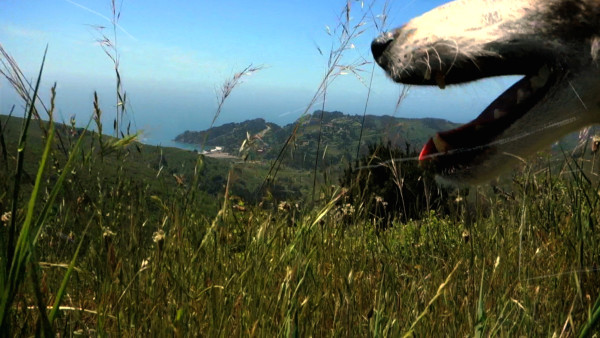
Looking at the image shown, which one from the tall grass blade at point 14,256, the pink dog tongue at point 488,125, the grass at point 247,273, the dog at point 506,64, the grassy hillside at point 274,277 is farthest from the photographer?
the pink dog tongue at point 488,125

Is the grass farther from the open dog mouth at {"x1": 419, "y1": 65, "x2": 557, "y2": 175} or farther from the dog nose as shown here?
the dog nose

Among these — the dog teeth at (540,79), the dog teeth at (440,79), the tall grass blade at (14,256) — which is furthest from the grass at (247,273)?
the dog teeth at (440,79)

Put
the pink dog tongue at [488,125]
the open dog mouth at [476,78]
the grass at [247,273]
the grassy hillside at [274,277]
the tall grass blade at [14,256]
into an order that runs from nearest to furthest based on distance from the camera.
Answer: the tall grass blade at [14,256]
the grass at [247,273]
the grassy hillside at [274,277]
the open dog mouth at [476,78]
the pink dog tongue at [488,125]

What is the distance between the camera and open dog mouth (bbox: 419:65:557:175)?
2510 millimetres

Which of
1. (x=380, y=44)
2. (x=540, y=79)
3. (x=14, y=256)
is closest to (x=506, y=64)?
(x=540, y=79)

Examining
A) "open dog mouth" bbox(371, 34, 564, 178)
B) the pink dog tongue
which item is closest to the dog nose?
"open dog mouth" bbox(371, 34, 564, 178)

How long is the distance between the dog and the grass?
0.26 metres

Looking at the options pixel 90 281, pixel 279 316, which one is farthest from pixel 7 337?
pixel 90 281

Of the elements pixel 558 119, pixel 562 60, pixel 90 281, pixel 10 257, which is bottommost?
pixel 90 281

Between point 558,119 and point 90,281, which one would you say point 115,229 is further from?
point 558,119

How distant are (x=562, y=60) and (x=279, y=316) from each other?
4.80 ft

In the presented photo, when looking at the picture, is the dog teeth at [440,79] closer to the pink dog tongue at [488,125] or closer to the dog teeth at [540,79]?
the pink dog tongue at [488,125]

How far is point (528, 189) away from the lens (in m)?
3.12

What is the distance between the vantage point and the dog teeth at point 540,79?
7.95ft
